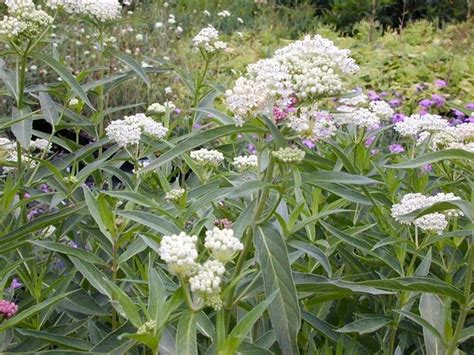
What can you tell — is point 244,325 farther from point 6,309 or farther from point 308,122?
point 6,309

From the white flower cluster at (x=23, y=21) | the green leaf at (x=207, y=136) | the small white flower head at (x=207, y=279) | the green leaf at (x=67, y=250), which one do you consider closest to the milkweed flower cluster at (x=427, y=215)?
the green leaf at (x=207, y=136)

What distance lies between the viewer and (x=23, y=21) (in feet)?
6.72

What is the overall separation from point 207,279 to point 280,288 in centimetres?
20

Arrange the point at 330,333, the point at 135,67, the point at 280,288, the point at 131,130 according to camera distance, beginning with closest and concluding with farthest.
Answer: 1. the point at 280,288
2. the point at 330,333
3. the point at 131,130
4. the point at 135,67

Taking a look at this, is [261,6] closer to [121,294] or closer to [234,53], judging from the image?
[234,53]

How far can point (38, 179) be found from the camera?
216 cm

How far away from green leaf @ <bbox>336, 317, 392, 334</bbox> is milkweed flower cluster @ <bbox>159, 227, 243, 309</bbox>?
0.46 meters

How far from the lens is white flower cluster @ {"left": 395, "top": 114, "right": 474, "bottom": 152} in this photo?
215cm

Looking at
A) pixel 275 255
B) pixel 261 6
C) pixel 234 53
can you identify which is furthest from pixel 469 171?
pixel 261 6

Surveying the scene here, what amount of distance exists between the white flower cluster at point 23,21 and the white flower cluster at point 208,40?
29.9 inches

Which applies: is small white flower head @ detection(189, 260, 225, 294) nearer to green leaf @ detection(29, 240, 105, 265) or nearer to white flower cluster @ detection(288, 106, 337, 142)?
white flower cluster @ detection(288, 106, 337, 142)

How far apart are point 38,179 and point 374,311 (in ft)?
3.41

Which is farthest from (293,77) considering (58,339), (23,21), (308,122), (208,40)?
(208,40)

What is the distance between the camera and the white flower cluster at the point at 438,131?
84.6 inches
